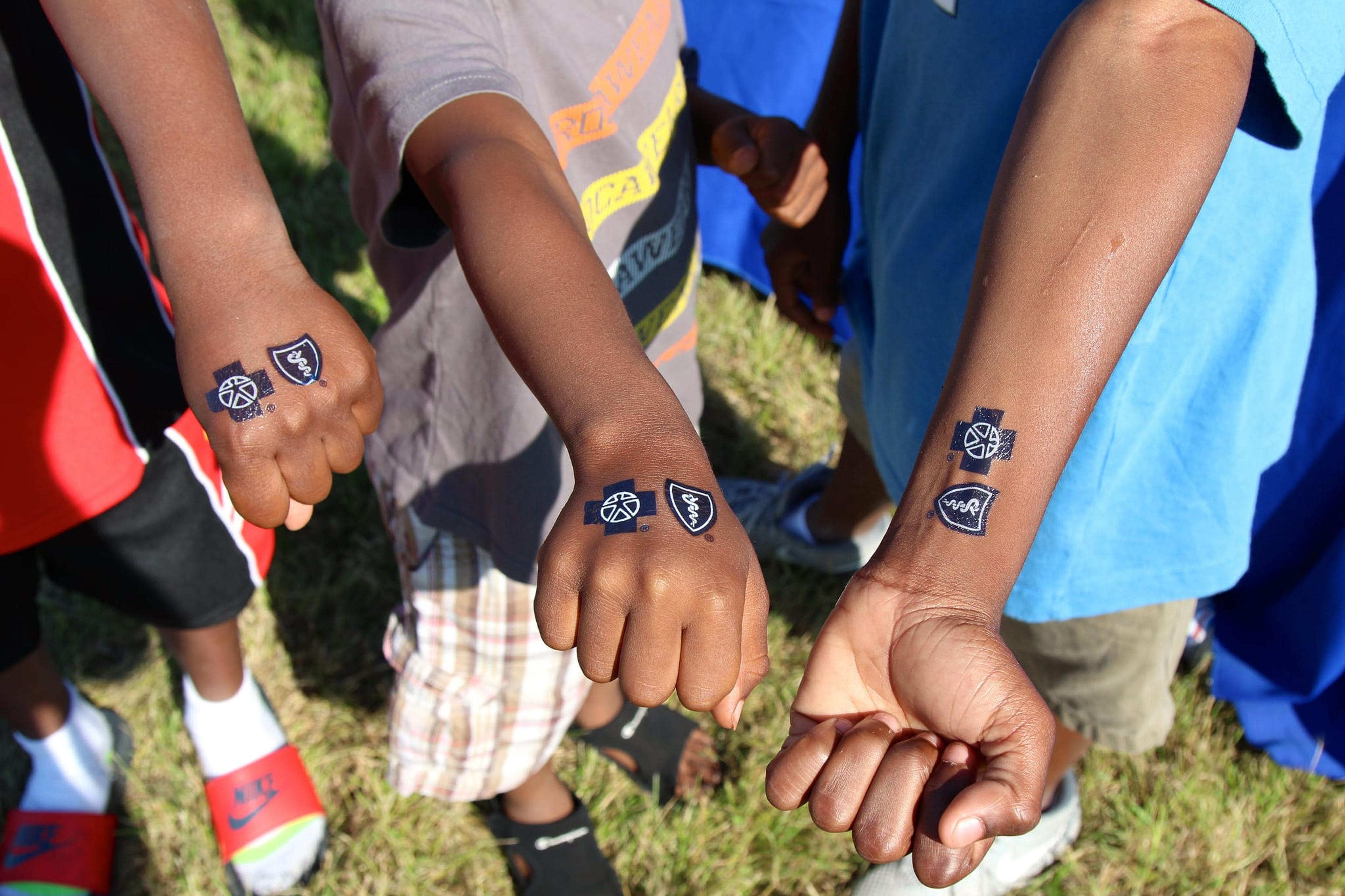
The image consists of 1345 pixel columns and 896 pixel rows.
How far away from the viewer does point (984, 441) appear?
1.03 meters

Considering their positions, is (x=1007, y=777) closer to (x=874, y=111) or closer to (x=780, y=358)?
(x=874, y=111)

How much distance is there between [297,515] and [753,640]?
55 cm

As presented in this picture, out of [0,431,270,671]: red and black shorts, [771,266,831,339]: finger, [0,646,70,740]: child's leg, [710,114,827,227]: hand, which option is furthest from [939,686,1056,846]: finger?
[0,646,70,740]: child's leg

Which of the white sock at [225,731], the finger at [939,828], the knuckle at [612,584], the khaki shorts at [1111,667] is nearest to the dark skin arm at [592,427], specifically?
the knuckle at [612,584]

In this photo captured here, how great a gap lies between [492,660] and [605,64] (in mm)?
1049

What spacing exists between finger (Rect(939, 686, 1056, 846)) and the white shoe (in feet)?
3.76

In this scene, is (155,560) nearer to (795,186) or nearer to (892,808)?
(795,186)

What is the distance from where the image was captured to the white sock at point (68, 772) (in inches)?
84.0

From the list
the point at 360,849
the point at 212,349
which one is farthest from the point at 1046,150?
the point at 360,849

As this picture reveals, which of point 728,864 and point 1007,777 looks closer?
point 1007,777

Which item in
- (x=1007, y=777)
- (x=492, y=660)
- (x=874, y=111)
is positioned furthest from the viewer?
(x=492, y=660)

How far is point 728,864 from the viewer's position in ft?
6.82

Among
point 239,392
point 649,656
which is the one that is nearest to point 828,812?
point 649,656

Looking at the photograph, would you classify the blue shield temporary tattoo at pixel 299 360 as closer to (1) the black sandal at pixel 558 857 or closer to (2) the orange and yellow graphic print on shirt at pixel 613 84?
(2) the orange and yellow graphic print on shirt at pixel 613 84
